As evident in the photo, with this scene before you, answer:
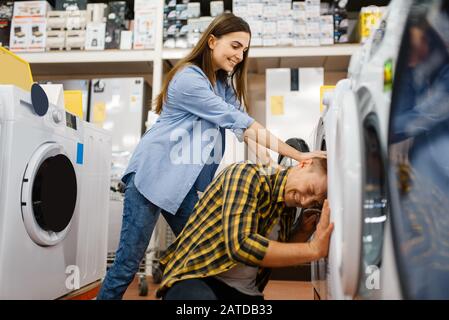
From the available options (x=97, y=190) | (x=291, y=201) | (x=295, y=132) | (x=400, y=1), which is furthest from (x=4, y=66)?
(x=295, y=132)

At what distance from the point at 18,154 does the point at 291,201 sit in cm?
86

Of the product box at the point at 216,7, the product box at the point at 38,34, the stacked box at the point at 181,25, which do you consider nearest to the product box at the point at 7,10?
the product box at the point at 38,34

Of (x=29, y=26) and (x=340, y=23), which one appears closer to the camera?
(x=340, y=23)

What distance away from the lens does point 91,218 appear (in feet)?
5.73

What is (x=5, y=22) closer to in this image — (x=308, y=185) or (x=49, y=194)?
(x=49, y=194)

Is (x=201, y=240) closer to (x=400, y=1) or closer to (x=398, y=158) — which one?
(x=398, y=158)

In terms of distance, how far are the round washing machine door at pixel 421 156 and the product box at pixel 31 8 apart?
2.70 meters

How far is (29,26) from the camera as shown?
272cm

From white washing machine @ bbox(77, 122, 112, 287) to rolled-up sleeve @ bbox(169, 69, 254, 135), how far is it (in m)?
0.65

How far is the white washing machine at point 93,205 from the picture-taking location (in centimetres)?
168

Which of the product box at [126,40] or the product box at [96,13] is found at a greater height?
the product box at [96,13]

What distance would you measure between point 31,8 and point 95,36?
0.52 m

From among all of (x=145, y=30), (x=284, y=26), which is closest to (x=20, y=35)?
(x=145, y=30)

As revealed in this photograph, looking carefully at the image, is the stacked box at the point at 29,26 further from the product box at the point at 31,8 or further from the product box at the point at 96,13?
the product box at the point at 96,13
